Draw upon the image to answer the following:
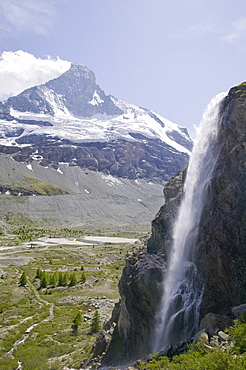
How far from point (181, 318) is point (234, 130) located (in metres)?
20.6

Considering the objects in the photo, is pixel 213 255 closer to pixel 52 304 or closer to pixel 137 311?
pixel 137 311

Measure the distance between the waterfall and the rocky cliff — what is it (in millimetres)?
1046

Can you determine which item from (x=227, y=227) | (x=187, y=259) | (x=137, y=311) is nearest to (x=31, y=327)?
(x=137, y=311)

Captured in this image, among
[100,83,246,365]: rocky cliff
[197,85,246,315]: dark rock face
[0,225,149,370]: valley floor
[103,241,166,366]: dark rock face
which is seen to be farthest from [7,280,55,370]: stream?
[197,85,246,315]: dark rock face

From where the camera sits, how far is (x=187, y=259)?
1198 inches

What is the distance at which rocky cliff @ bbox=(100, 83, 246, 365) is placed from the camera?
952 inches

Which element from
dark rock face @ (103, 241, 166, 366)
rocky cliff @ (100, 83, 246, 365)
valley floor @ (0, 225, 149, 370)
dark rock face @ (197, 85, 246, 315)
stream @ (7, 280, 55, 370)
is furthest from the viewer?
stream @ (7, 280, 55, 370)

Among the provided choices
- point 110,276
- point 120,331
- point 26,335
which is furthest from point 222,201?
point 110,276

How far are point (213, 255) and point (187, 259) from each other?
5.24m

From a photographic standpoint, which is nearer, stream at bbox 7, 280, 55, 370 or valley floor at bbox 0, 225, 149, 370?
valley floor at bbox 0, 225, 149, 370

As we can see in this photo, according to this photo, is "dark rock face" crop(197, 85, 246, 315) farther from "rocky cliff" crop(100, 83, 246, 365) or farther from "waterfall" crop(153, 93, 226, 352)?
"waterfall" crop(153, 93, 226, 352)

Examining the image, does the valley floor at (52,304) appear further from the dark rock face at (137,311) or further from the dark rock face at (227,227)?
the dark rock face at (227,227)

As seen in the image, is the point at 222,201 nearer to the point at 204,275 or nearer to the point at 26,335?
the point at 204,275

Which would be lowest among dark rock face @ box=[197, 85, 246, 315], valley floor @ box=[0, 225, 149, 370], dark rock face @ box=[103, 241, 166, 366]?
valley floor @ box=[0, 225, 149, 370]
